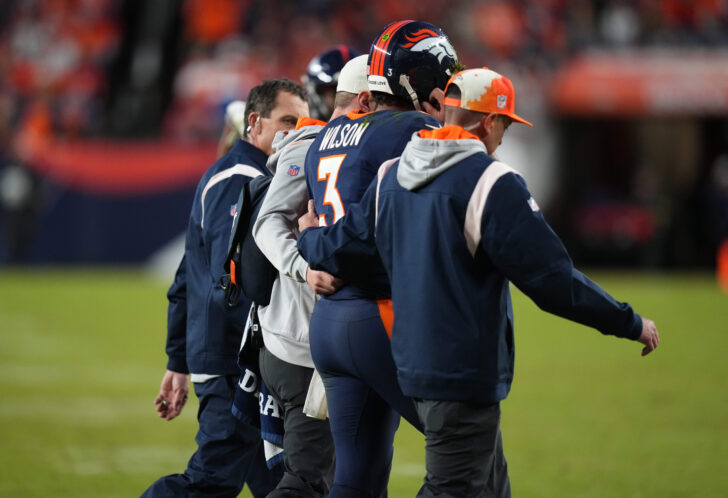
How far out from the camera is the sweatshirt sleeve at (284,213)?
446cm

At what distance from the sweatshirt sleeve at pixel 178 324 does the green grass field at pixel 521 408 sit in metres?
1.58

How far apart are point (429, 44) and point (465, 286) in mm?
1064

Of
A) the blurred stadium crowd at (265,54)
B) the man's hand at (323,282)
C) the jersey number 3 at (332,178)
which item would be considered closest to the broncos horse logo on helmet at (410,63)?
the jersey number 3 at (332,178)

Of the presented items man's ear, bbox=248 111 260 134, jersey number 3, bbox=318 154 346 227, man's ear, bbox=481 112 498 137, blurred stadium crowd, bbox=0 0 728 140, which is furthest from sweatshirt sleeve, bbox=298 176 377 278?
blurred stadium crowd, bbox=0 0 728 140

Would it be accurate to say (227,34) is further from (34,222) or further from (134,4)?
(34,222)

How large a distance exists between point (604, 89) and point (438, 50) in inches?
772

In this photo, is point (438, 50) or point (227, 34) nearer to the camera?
point (438, 50)

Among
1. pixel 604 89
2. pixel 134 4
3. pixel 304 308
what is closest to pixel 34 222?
pixel 134 4

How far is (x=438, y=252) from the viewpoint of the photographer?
12.6 ft

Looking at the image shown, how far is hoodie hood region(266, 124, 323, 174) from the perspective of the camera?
4.74 metres

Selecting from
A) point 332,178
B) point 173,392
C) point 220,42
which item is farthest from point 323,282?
point 220,42

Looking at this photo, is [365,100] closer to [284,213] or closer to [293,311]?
[284,213]

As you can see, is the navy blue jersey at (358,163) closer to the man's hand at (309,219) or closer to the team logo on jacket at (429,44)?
the man's hand at (309,219)

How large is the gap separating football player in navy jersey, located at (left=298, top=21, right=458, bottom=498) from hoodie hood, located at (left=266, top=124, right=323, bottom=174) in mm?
322
